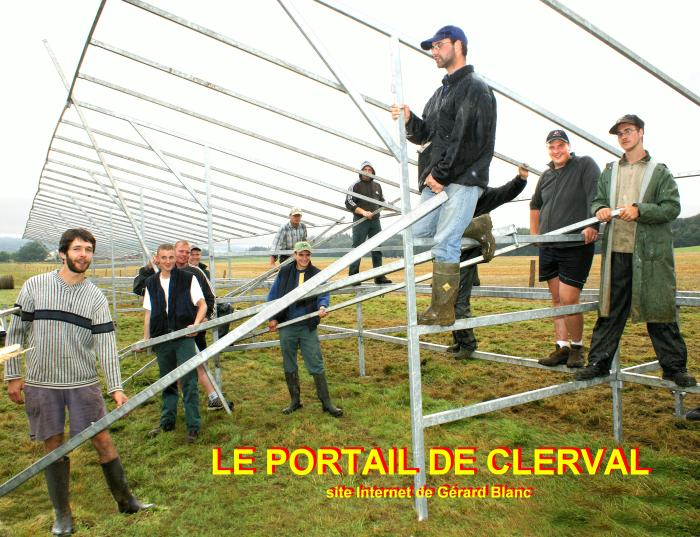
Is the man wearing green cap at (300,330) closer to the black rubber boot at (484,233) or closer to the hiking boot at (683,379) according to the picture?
the black rubber boot at (484,233)

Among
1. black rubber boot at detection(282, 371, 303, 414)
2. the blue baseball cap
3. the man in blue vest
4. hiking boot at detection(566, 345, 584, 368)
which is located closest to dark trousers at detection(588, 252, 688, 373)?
→ hiking boot at detection(566, 345, 584, 368)

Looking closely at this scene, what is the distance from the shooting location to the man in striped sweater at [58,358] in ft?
10.2

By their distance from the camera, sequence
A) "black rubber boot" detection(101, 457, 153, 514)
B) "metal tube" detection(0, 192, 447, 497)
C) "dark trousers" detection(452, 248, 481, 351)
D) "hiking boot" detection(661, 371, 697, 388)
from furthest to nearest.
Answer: "dark trousers" detection(452, 248, 481, 351), "hiking boot" detection(661, 371, 697, 388), "black rubber boot" detection(101, 457, 153, 514), "metal tube" detection(0, 192, 447, 497)

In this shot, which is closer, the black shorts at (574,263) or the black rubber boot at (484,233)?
the black rubber boot at (484,233)

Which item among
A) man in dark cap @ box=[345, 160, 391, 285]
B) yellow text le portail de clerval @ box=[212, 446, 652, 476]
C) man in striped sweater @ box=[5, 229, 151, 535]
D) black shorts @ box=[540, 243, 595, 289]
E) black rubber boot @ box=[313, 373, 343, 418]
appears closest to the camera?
man in striped sweater @ box=[5, 229, 151, 535]

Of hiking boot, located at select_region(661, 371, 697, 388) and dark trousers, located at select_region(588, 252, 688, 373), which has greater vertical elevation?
dark trousers, located at select_region(588, 252, 688, 373)

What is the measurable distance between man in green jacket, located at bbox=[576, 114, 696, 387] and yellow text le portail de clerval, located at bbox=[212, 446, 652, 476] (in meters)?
0.60

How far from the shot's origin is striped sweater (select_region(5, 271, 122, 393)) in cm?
311

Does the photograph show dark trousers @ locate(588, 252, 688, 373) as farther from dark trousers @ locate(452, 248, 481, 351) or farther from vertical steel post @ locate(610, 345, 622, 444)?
dark trousers @ locate(452, 248, 481, 351)

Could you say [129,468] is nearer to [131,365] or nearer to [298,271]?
[298,271]

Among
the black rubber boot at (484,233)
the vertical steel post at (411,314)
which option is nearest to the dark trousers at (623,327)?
the black rubber boot at (484,233)

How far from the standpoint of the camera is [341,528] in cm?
303

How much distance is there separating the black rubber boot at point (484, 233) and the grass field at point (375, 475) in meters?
1.50

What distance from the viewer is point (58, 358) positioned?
3.12 meters
